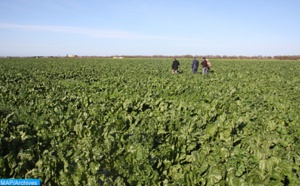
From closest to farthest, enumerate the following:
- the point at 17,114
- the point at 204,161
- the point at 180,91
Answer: the point at 204,161 < the point at 17,114 < the point at 180,91

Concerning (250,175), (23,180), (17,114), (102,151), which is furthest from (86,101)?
(250,175)

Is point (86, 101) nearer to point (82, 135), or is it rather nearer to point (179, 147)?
point (82, 135)

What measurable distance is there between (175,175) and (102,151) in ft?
4.57

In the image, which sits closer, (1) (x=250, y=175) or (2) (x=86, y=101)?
(1) (x=250, y=175)

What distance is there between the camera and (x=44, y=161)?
12.1ft

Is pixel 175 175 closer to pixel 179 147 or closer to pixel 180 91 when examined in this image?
pixel 179 147

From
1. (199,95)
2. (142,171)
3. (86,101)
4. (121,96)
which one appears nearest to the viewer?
(142,171)

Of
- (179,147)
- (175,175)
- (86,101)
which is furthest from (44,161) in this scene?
(86,101)

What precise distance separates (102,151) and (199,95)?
21.7 ft

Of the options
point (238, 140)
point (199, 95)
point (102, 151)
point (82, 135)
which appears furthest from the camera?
point (199, 95)

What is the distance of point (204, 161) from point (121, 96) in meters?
5.84

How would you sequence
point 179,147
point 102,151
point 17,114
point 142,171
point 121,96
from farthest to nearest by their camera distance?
point 121,96 → point 17,114 → point 179,147 → point 102,151 → point 142,171

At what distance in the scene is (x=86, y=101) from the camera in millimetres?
7992

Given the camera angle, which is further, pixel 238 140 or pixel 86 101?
pixel 86 101
